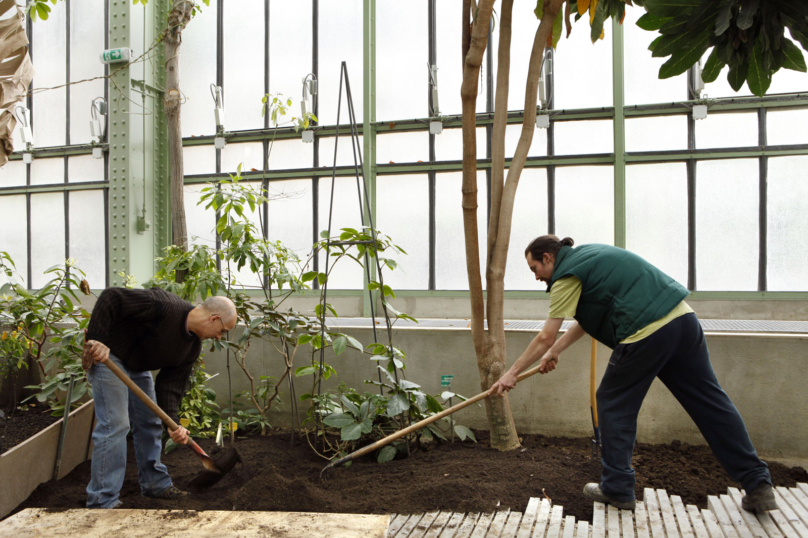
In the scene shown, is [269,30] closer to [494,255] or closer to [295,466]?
[494,255]

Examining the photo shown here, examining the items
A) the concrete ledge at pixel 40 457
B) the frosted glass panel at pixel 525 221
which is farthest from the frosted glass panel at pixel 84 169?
the frosted glass panel at pixel 525 221

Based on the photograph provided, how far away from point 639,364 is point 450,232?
5.01 metres

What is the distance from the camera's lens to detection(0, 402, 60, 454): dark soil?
3.38 metres

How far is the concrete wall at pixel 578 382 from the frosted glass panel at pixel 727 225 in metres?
3.44

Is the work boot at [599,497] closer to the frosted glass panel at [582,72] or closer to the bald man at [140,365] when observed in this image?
the bald man at [140,365]

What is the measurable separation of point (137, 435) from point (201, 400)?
2.86 ft

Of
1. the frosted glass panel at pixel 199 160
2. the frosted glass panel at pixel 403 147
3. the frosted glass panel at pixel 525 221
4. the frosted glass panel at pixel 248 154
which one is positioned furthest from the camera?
the frosted glass panel at pixel 199 160

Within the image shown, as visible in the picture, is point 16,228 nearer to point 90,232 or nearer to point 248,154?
point 90,232

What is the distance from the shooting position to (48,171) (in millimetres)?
8609

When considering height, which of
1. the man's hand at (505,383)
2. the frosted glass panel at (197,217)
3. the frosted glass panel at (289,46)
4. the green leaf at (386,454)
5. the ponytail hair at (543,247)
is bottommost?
the green leaf at (386,454)

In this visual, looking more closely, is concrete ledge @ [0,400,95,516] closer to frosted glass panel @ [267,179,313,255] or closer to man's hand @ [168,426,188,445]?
man's hand @ [168,426,188,445]

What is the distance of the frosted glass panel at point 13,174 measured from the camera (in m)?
8.72

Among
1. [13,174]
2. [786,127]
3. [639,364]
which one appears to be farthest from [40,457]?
[786,127]

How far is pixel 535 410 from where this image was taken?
3.88 m
